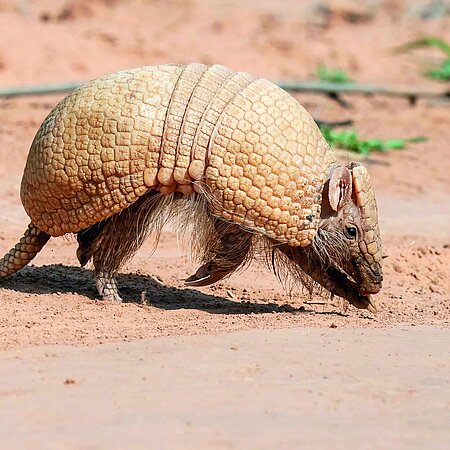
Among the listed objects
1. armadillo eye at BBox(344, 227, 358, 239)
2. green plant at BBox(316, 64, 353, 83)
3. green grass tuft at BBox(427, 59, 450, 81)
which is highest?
green grass tuft at BBox(427, 59, 450, 81)

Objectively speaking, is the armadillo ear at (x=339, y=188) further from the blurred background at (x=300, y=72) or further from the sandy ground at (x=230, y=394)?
the sandy ground at (x=230, y=394)

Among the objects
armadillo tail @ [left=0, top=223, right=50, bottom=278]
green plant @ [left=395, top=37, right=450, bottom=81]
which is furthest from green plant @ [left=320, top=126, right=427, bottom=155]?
armadillo tail @ [left=0, top=223, right=50, bottom=278]

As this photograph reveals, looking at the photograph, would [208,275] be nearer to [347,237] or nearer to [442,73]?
[347,237]

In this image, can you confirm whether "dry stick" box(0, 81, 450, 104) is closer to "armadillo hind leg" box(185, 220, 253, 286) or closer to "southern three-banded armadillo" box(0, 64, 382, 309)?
"armadillo hind leg" box(185, 220, 253, 286)

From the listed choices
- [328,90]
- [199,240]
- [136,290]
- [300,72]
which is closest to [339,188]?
[199,240]

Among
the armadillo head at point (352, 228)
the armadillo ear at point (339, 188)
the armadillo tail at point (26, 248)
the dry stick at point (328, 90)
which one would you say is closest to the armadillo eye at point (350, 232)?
the armadillo head at point (352, 228)
